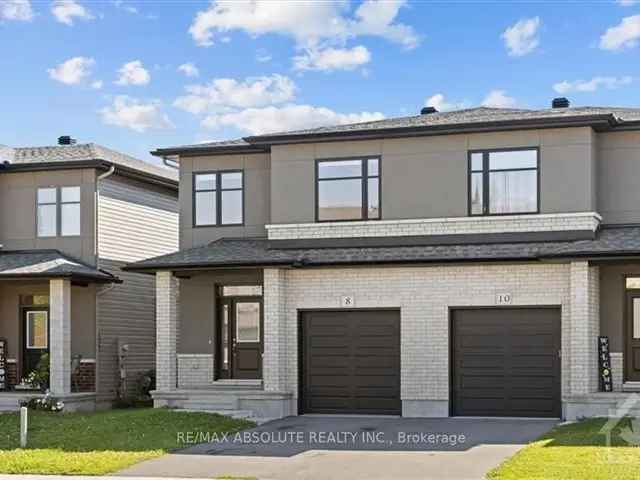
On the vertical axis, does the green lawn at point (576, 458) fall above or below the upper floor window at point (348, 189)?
below

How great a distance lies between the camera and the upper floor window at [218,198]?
26156 mm

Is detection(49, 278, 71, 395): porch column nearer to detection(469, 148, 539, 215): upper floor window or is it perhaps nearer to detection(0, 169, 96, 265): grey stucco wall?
detection(0, 169, 96, 265): grey stucco wall

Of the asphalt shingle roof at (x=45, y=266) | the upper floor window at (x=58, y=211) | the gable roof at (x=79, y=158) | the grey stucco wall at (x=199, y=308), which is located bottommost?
the grey stucco wall at (x=199, y=308)

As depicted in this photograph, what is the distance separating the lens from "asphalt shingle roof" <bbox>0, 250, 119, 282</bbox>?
85.1 ft

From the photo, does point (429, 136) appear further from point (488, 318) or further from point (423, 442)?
point (423, 442)

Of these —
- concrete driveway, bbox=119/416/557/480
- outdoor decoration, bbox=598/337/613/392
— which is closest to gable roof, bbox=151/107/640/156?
outdoor decoration, bbox=598/337/613/392

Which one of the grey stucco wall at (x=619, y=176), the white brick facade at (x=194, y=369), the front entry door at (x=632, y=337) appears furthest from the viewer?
the white brick facade at (x=194, y=369)

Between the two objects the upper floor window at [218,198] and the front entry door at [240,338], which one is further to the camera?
the upper floor window at [218,198]

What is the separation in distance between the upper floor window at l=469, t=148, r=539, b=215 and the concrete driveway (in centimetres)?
431

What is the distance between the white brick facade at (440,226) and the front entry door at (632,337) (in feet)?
5.45

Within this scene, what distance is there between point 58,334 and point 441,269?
910 cm

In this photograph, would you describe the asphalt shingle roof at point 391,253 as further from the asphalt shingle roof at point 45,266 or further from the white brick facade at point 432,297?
the asphalt shingle roof at point 45,266

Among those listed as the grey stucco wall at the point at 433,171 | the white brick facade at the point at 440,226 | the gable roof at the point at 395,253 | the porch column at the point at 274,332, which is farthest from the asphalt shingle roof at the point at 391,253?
the grey stucco wall at the point at 433,171

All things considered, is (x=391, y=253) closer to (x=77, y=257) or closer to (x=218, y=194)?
(x=218, y=194)
